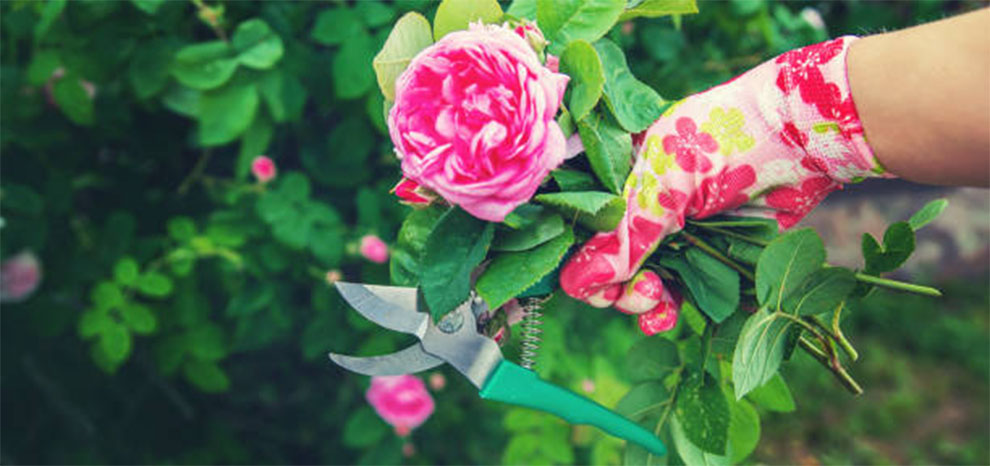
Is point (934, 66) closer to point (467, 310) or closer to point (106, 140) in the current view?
point (467, 310)

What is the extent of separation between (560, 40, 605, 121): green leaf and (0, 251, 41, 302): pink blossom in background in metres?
1.24

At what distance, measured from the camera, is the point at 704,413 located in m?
0.92

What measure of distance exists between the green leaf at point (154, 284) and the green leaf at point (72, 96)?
0.32 metres

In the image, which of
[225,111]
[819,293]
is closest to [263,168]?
[225,111]

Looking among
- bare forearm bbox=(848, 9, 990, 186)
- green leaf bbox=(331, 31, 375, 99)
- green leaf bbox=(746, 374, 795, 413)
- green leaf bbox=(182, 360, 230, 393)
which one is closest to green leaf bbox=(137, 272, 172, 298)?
green leaf bbox=(182, 360, 230, 393)

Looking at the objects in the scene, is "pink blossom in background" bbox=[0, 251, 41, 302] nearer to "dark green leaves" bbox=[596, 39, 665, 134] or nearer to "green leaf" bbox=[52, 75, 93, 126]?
"green leaf" bbox=[52, 75, 93, 126]

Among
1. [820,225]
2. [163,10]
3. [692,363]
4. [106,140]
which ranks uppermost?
[163,10]

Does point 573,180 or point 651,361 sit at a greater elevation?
point 573,180

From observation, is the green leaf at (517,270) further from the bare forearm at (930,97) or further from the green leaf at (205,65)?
the green leaf at (205,65)

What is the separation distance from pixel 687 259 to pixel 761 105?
0.21 metres

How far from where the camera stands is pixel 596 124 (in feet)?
2.85

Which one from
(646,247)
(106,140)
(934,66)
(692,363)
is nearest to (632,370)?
(692,363)

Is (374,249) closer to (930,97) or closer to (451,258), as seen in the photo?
(451,258)

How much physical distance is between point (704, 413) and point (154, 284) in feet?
3.40
